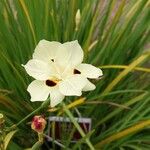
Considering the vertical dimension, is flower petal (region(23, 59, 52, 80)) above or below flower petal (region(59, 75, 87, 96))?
above

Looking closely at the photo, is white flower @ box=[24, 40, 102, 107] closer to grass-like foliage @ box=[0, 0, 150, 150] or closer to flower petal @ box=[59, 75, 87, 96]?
flower petal @ box=[59, 75, 87, 96]

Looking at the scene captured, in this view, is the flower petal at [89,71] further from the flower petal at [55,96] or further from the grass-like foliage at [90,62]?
the grass-like foliage at [90,62]

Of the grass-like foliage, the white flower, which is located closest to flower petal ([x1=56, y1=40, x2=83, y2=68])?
the white flower

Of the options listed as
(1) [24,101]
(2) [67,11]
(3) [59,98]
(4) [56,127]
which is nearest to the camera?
(3) [59,98]

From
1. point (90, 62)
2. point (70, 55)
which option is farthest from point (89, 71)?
point (90, 62)

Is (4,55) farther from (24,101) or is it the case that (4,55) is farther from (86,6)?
(86,6)

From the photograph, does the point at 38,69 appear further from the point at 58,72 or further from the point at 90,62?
the point at 90,62

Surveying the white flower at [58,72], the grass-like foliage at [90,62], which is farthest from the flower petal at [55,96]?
the grass-like foliage at [90,62]

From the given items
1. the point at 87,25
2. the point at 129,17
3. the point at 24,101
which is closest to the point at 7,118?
the point at 24,101
